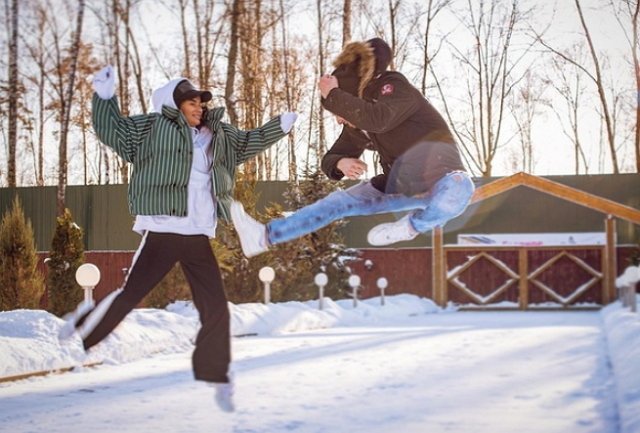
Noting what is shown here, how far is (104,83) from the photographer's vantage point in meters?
2.57

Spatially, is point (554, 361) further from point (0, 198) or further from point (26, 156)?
point (0, 198)

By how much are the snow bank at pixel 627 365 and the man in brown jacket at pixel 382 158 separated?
140 inches

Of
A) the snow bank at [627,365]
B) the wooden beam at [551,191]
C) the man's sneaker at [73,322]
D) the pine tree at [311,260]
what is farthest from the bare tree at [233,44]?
the pine tree at [311,260]

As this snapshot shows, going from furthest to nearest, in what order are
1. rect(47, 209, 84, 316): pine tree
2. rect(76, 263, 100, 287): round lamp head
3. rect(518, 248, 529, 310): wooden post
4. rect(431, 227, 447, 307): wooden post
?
rect(518, 248, 529, 310): wooden post < rect(431, 227, 447, 307): wooden post < rect(47, 209, 84, 316): pine tree < rect(76, 263, 100, 287): round lamp head

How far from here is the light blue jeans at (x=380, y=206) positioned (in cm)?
264

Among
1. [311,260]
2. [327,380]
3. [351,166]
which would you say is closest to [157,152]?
[351,166]

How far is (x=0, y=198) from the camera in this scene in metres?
17.0

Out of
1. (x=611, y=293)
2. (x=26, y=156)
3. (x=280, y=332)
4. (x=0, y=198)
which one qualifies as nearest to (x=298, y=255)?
(x=280, y=332)

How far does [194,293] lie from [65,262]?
23.7 ft

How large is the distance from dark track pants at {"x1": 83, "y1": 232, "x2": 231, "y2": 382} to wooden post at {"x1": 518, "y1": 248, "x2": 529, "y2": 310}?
1647 cm

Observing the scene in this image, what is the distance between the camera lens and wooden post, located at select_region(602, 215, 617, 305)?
59.4 feet

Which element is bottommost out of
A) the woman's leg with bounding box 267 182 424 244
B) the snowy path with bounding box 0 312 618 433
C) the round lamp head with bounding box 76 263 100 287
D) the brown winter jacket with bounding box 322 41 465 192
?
the snowy path with bounding box 0 312 618 433

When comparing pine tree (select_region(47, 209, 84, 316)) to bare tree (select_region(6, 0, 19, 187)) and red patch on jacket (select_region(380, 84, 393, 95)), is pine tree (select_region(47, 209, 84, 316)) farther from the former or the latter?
red patch on jacket (select_region(380, 84, 393, 95))

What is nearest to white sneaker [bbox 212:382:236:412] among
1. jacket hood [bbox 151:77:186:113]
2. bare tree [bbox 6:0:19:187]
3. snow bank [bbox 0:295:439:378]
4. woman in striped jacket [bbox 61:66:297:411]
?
woman in striped jacket [bbox 61:66:297:411]
